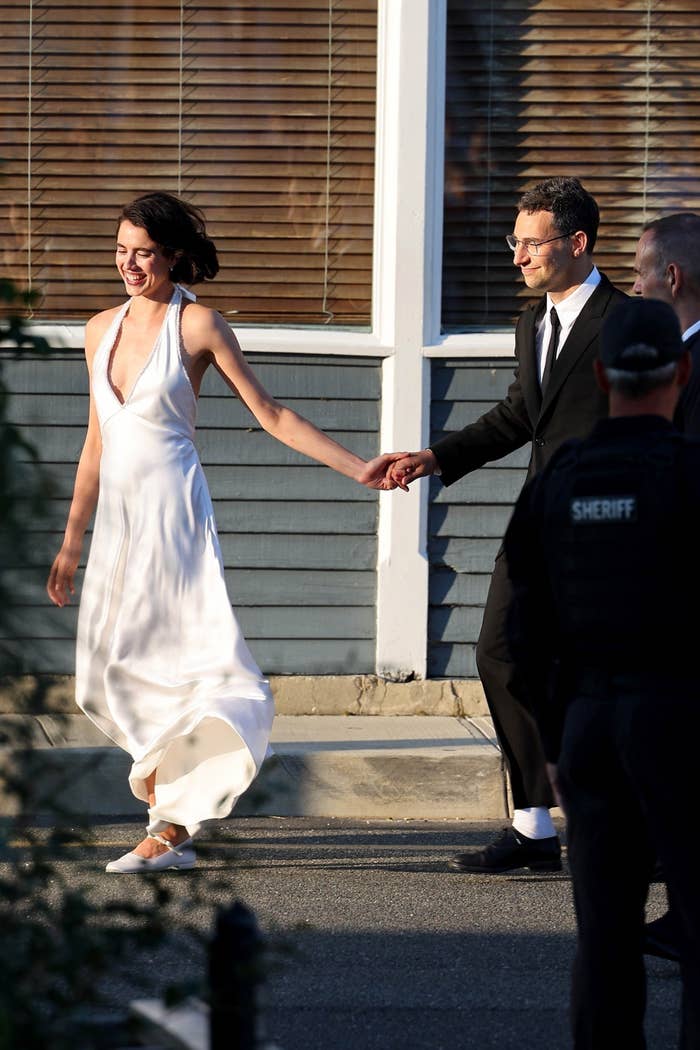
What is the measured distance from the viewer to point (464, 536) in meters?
8.20

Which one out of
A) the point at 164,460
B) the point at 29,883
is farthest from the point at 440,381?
the point at 29,883

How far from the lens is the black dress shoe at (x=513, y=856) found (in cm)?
554

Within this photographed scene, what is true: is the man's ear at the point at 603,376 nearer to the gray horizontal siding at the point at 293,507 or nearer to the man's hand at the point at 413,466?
the man's hand at the point at 413,466

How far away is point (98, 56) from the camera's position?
323 inches

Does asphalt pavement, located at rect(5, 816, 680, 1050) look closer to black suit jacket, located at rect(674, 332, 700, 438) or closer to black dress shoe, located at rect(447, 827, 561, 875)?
black dress shoe, located at rect(447, 827, 561, 875)

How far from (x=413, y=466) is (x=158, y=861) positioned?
5.19 ft

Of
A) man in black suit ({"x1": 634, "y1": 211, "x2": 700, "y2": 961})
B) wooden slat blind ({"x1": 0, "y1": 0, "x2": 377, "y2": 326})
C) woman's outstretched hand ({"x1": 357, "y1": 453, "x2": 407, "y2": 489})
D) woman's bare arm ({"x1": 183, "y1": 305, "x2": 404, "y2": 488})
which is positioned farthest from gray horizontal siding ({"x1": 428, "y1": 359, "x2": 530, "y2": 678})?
man in black suit ({"x1": 634, "y1": 211, "x2": 700, "y2": 961})

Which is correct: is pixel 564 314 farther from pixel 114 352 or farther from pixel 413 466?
pixel 114 352

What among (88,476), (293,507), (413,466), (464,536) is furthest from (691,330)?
(293,507)

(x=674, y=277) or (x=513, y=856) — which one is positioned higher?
(x=674, y=277)

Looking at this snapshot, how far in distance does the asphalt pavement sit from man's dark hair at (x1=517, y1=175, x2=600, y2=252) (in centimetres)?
214

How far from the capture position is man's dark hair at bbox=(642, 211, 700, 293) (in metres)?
4.95

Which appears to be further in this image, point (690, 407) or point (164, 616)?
point (164, 616)

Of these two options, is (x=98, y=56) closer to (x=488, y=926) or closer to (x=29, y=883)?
(x=488, y=926)
